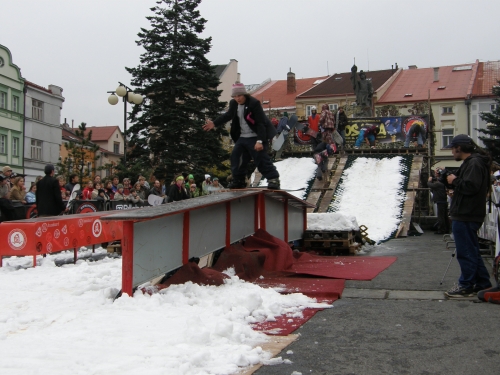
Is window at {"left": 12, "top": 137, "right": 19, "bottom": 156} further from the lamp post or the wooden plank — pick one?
the wooden plank

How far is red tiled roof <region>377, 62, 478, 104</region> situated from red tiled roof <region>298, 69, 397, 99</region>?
4.56ft

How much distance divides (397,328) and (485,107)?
55572 mm

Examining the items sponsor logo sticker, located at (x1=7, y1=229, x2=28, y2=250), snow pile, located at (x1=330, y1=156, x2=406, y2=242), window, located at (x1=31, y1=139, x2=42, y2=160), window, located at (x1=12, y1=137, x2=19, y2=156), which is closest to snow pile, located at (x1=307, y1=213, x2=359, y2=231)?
snow pile, located at (x1=330, y1=156, x2=406, y2=242)

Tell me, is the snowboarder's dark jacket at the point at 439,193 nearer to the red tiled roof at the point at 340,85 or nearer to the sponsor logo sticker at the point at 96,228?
the sponsor logo sticker at the point at 96,228

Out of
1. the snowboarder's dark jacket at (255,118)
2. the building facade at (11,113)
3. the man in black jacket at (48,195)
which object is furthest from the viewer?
the building facade at (11,113)

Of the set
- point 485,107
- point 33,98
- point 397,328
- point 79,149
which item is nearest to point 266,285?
point 397,328

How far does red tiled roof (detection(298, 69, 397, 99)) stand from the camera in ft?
201

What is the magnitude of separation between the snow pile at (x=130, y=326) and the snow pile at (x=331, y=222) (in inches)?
205

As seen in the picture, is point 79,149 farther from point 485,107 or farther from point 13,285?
point 485,107

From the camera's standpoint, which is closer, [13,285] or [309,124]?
[13,285]

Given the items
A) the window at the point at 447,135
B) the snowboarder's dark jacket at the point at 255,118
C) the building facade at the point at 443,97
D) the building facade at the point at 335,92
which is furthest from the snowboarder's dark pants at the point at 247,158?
the window at the point at 447,135

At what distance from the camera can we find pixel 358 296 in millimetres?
6527

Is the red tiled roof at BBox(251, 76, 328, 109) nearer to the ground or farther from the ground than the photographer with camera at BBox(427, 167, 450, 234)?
farther from the ground

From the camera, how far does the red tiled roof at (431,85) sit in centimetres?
5753
